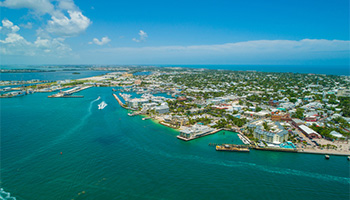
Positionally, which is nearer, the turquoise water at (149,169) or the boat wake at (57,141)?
the turquoise water at (149,169)

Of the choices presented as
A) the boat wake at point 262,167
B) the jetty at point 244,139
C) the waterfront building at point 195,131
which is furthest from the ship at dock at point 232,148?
the waterfront building at point 195,131

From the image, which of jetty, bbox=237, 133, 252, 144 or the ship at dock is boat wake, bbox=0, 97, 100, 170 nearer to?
the ship at dock

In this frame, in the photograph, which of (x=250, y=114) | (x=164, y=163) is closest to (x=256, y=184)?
(x=164, y=163)

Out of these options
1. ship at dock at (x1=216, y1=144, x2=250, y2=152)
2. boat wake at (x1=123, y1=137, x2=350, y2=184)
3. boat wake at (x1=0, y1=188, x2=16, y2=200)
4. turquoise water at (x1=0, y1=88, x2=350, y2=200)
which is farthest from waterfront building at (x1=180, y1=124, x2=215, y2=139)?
boat wake at (x1=0, y1=188, x2=16, y2=200)

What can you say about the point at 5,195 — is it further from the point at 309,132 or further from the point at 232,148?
the point at 309,132

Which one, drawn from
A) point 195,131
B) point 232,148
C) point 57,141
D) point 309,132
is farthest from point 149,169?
point 309,132

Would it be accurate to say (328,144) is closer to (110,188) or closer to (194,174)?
(194,174)

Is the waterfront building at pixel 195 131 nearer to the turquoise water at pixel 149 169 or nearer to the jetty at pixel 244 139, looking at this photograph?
the turquoise water at pixel 149 169

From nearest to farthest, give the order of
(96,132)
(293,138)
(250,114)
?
(293,138) < (96,132) < (250,114)
